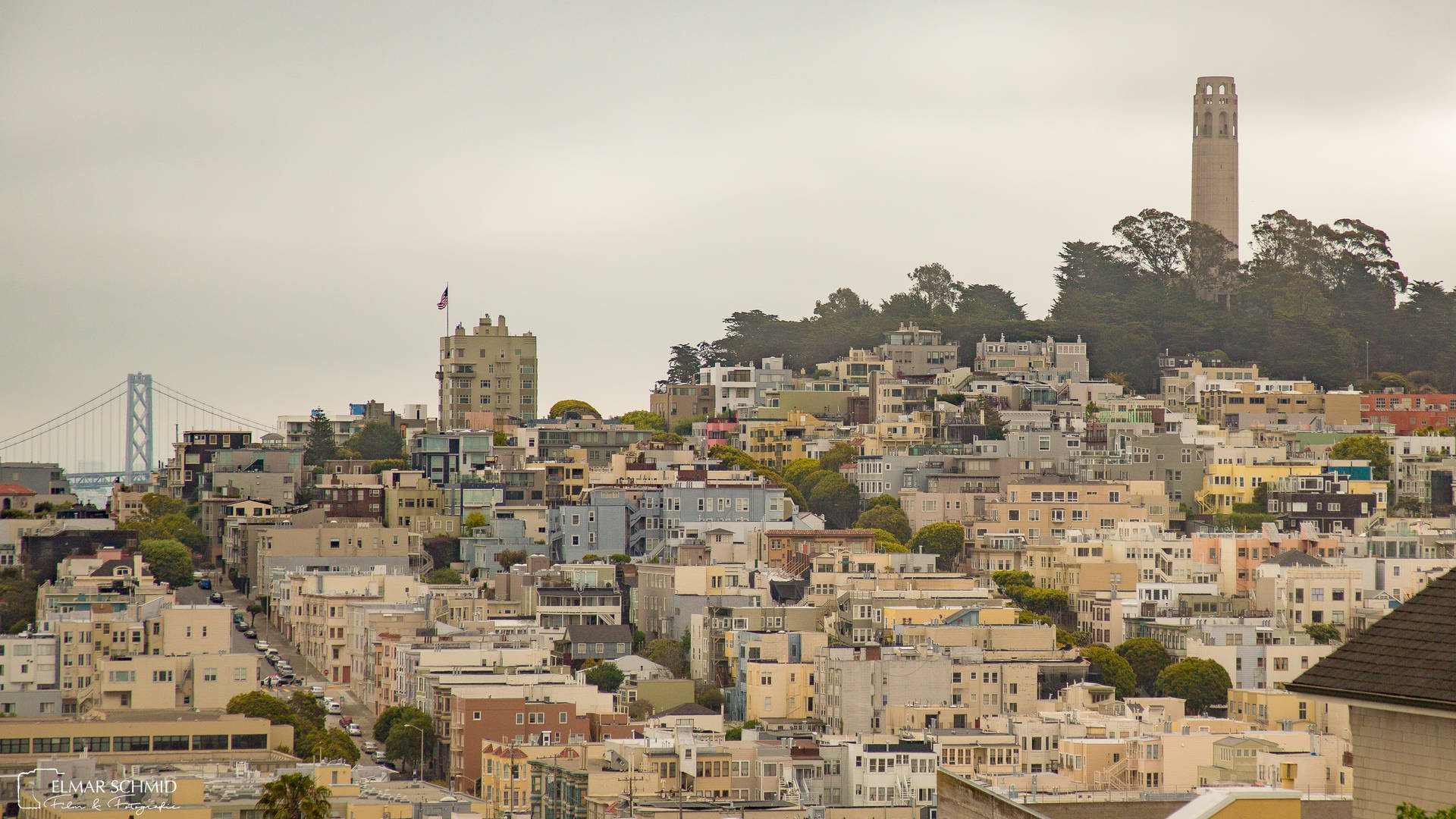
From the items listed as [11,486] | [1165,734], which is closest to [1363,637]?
[1165,734]

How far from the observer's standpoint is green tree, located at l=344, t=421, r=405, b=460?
71812 millimetres

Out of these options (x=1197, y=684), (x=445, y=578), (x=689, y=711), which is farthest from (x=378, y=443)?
(x=1197, y=684)

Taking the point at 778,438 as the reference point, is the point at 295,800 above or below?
below

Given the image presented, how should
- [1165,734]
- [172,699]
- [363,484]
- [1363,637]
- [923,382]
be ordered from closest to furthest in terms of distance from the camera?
1. [1363,637]
2. [1165,734]
3. [172,699]
4. [363,484]
5. [923,382]

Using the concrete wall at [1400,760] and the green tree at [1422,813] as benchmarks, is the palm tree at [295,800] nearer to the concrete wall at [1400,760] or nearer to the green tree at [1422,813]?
the concrete wall at [1400,760]

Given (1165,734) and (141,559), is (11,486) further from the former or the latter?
(1165,734)

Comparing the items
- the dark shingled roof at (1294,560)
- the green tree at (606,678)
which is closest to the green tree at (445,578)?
the green tree at (606,678)

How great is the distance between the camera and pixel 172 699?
4341cm

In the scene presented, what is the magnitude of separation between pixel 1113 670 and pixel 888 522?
1431 cm

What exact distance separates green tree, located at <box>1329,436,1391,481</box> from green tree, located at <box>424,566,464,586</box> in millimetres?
24090

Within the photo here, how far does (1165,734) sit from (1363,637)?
32.2m

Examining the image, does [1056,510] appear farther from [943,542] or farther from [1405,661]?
[1405,661]


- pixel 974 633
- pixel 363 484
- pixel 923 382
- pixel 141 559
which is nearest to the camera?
pixel 974 633

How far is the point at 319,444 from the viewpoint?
240 ft
